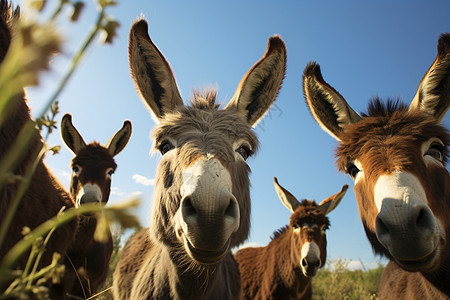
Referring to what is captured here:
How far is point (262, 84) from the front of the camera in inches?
137

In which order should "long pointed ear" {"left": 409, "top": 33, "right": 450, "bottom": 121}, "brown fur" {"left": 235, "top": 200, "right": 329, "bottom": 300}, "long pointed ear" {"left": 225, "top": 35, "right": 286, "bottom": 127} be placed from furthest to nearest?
"brown fur" {"left": 235, "top": 200, "right": 329, "bottom": 300} < "long pointed ear" {"left": 225, "top": 35, "right": 286, "bottom": 127} < "long pointed ear" {"left": 409, "top": 33, "right": 450, "bottom": 121}

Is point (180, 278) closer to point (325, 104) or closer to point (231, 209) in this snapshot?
point (231, 209)

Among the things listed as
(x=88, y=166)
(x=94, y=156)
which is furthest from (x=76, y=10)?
(x=94, y=156)

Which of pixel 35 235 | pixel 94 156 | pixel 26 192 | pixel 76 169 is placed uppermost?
pixel 94 156

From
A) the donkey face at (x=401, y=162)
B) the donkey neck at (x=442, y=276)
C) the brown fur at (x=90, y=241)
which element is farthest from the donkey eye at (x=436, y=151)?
the brown fur at (x=90, y=241)

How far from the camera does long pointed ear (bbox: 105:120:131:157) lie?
6.73 m

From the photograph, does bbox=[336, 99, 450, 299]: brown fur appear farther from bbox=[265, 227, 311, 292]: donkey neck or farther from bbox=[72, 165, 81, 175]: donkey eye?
bbox=[72, 165, 81, 175]: donkey eye

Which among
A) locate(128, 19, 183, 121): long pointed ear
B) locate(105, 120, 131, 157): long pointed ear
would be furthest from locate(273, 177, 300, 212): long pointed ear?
locate(128, 19, 183, 121): long pointed ear

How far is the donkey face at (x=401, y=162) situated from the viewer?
2.10m

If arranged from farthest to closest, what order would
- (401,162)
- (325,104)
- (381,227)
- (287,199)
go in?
(287,199) → (325,104) → (401,162) → (381,227)

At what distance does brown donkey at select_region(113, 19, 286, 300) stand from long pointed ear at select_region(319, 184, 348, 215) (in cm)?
492

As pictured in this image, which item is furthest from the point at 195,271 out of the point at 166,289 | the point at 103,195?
the point at 103,195

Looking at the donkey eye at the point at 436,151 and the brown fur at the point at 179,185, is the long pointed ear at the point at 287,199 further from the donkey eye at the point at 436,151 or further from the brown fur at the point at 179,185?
the donkey eye at the point at 436,151

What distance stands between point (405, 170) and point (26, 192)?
2572mm
